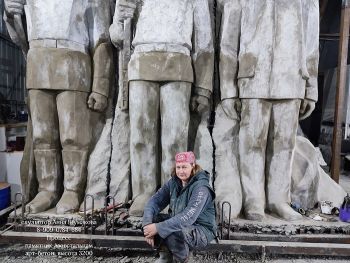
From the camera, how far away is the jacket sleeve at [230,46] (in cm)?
323

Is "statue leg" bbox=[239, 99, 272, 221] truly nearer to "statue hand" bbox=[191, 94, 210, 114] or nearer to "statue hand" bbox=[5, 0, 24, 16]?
"statue hand" bbox=[191, 94, 210, 114]

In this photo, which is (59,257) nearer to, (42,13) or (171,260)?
(171,260)

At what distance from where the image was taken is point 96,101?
340 cm

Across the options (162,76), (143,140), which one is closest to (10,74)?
(143,140)

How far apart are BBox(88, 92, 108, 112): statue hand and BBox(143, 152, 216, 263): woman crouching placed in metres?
Answer: 1.45

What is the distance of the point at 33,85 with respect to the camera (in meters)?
3.22

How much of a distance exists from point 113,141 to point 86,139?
1.02ft

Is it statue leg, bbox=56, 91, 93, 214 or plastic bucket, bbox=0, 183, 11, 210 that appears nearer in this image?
statue leg, bbox=56, 91, 93, 214

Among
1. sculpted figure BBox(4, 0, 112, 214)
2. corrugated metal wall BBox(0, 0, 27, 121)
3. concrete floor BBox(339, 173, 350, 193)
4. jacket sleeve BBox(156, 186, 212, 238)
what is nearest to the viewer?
jacket sleeve BBox(156, 186, 212, 238)

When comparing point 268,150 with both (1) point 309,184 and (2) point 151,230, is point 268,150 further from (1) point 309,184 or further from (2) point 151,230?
(2) point 151,230

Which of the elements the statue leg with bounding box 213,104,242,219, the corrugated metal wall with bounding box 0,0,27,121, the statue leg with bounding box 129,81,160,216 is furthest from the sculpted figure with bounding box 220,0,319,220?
the corrugated metal wall with bounding box 0,0,27,121

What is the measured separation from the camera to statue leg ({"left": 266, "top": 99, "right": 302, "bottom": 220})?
3182 millimetres

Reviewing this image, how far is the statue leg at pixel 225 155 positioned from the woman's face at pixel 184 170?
1.13 metres

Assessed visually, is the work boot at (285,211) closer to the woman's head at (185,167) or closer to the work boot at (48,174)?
the woman's head at (185,167)
